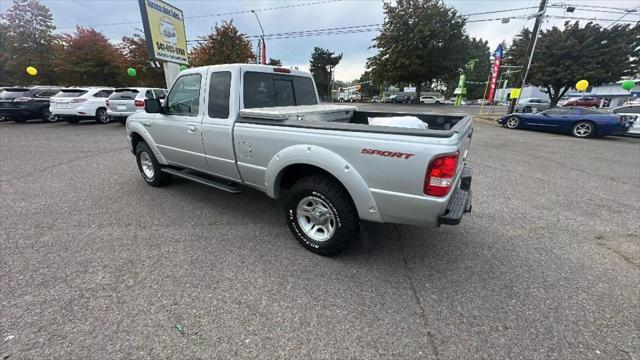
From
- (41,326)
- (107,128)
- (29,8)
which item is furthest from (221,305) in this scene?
(29,8)

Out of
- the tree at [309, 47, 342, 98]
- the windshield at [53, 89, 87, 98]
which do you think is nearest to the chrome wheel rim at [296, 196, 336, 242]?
the windshield at [53, 89, 87, 98]

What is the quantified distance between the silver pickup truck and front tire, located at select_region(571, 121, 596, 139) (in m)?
12.0

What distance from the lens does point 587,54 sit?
2159 cm

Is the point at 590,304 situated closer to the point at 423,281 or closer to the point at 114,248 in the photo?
the point at 423,281

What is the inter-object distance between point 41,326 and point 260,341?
1592mm

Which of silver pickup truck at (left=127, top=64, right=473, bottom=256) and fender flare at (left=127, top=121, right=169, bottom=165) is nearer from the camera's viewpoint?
silver pickup truck at (left=127, top=64, right=473, bottom=256)

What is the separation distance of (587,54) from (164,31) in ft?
98.5

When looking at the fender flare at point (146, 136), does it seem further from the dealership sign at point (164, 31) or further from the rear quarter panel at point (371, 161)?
the dealership sign at point (164, 31)

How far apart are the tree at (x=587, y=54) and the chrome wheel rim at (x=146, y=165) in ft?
85.4

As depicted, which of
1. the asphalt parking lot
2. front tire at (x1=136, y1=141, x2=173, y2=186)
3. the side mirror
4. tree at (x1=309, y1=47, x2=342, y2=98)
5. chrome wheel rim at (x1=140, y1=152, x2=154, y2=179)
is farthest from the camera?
tree at (x1=309, y1=47, x2=342, y2=98)

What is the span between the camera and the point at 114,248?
2932 millimetres

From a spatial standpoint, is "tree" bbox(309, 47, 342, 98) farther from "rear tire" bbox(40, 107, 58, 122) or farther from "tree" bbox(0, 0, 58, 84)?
"rear tire" bbox(40, 107, 58, 122)

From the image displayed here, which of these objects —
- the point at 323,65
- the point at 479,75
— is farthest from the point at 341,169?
the point at 479,75

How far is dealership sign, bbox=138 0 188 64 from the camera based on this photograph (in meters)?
10.9
